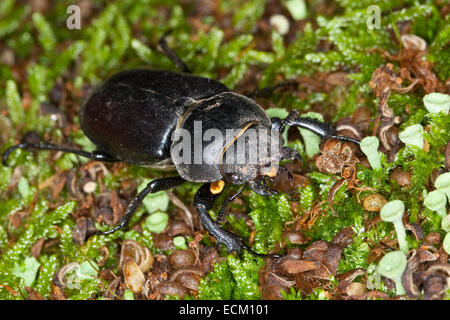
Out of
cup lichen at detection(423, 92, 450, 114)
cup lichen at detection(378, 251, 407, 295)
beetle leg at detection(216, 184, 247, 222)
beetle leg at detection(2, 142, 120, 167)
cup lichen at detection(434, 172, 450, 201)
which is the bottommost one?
cup lichen at detection(378, 251, 407, 295)

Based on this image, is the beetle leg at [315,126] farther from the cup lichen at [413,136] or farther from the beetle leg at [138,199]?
the beetle leg at [138,199]

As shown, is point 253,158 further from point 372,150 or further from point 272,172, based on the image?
point 372,150

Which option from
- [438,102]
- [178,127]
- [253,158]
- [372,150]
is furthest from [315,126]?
[178,127]

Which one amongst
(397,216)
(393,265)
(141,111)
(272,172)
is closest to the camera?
(393,265)

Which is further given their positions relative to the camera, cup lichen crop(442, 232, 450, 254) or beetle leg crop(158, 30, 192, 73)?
beetle leg crop(158, 30, 192, 73)

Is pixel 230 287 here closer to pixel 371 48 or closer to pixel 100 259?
pixel 100 259

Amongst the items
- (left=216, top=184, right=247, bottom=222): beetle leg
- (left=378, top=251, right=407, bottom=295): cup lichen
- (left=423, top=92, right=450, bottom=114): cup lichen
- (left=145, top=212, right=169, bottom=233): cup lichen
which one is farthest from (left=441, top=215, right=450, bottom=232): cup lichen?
(left=145, top=212, right=169, bottom=233): cup lichen

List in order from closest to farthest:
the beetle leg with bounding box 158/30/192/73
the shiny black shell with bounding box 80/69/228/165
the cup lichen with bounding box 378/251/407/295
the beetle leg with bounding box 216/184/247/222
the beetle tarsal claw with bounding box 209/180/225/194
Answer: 1. the cup lichen with bounding box 378/251/407/295
2. the beetle leg with bounding box 216/184/247/222
3. the beetle tarsal claw with bounding box 209/180/225/194
4. the shiny black shell with bounding box 80/69/228/165
5. the beetle leg with bounding box 158/30/192/73

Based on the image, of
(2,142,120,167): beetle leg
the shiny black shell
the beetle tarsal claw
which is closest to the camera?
the beetle tarsal claw

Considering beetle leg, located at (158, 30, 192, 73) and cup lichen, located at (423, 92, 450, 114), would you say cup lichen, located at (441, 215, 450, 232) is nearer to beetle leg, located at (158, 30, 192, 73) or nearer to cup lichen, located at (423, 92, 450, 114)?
cup lichen, located at (423, 92, 450, 114)
